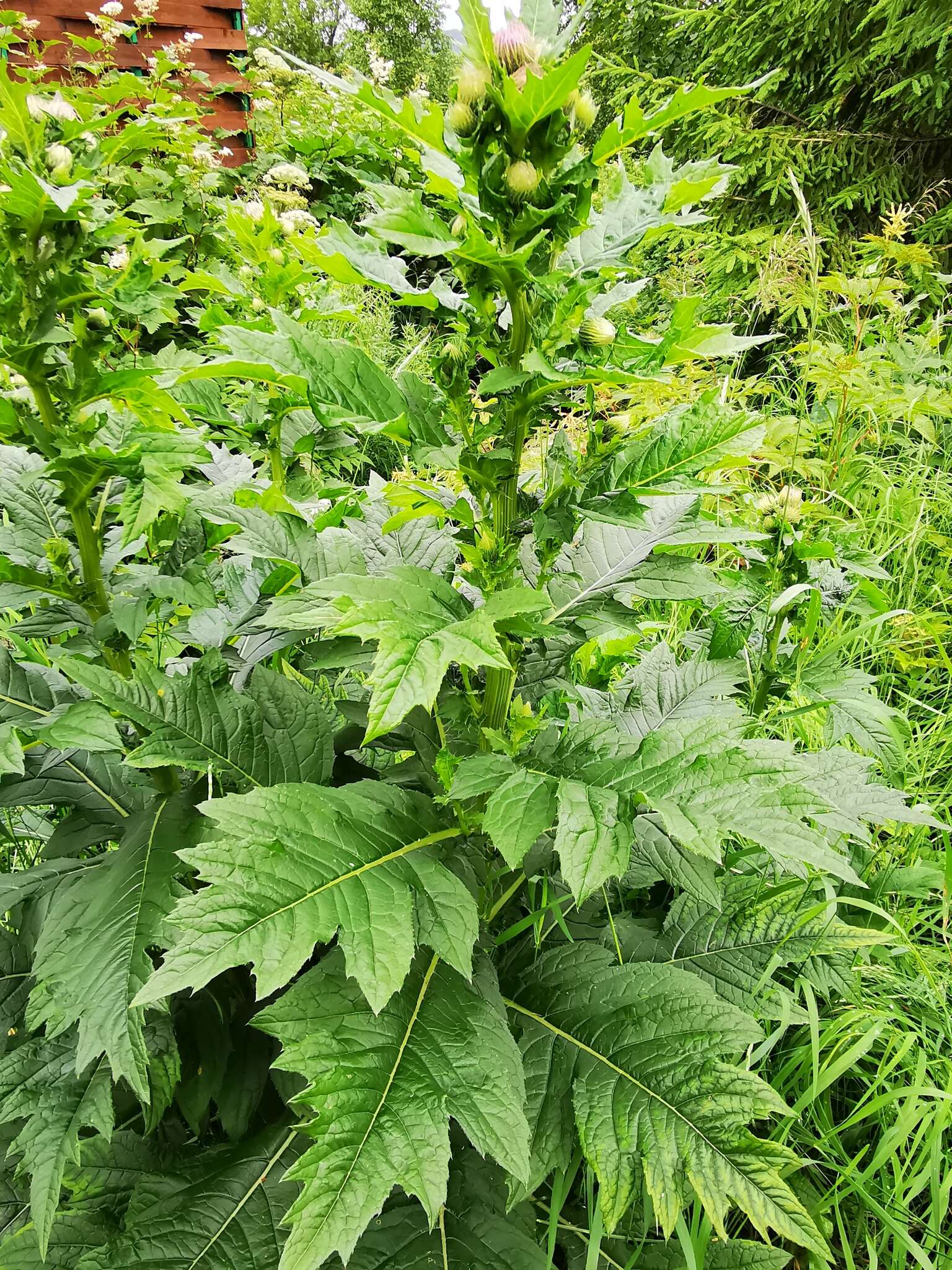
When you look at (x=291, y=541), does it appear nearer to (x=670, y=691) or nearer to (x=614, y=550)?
(x=614, y=550)

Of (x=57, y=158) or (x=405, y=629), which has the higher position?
(x=57, y=158)

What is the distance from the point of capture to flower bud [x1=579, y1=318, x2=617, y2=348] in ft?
2.87

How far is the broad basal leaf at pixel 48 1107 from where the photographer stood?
914 mm

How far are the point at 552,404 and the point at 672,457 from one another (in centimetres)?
17

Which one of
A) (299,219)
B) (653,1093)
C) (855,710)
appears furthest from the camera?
(299,219)

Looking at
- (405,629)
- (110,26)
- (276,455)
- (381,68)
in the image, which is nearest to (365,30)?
(381,68)

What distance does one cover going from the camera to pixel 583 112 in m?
0.88

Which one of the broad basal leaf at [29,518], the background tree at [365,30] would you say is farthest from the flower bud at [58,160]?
the background tree at [365,30]

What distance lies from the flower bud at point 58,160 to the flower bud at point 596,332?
0.75 metres

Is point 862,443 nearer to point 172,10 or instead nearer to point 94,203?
A: point 94,203

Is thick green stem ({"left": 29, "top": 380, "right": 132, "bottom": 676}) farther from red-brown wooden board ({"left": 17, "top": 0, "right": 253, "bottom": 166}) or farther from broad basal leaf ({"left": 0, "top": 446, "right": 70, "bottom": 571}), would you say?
red-brown wooden board ({"left": 17, "top": 0, "right": 253, "bottom": 166})

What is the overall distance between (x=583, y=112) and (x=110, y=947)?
3.77 feet

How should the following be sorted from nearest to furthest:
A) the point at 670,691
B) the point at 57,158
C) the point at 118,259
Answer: the point at 57,158, the point at 670,691, the point at 118,259

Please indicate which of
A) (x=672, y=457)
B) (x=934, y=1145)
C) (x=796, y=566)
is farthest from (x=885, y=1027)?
(x=672, y=457)
